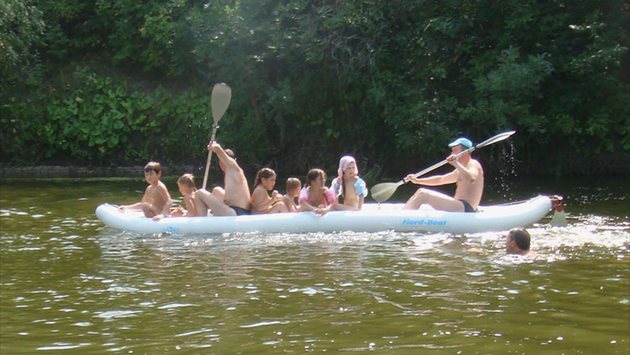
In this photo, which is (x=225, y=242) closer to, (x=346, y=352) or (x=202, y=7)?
(x=346, y=352)

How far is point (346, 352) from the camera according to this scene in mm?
6172

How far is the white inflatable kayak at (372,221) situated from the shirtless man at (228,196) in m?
0.22

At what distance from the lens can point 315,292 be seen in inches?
312

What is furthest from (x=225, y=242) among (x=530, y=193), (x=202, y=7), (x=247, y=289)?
(x=202, y=7)

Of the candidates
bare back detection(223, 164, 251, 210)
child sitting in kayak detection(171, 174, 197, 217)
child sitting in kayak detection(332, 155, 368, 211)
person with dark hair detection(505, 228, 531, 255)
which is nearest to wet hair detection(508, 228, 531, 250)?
person with dark hair detection(505, 228, 531, 255)

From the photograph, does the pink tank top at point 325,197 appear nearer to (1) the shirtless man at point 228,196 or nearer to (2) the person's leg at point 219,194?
(1) the shirtless man at point 228,196

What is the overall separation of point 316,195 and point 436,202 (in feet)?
4.36

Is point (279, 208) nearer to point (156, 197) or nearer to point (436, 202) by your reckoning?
point (156, 197)

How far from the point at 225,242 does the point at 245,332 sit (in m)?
3.97

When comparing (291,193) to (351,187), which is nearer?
(351,187)

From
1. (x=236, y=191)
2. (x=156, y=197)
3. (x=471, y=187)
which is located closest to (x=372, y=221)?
(x=471, y=187)

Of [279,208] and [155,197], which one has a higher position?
[155,197]

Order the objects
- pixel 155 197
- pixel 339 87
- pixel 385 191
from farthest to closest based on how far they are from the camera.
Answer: pixel 339 87, pixel 385 191, pixel 155 197

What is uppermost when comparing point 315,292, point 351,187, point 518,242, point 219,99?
Result: point 219,99
